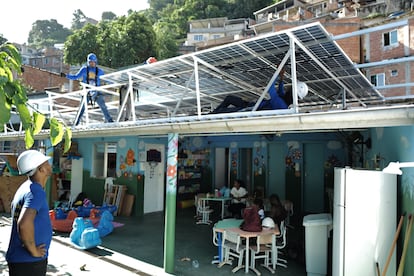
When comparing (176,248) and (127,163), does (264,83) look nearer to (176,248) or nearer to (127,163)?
(176,248)

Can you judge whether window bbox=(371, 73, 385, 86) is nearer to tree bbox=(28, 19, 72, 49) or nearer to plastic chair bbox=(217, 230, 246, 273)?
plastic chair bbox=(217, 230, 246, 273)

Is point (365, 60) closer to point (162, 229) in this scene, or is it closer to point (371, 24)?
point (371, 24)

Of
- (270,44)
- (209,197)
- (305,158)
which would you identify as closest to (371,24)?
(305,158)

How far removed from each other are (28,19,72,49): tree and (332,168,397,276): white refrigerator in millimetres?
83452

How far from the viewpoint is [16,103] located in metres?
1.91

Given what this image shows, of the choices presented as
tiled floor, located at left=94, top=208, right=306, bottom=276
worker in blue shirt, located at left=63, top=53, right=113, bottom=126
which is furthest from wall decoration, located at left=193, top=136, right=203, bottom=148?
worker in blue shirt, located at left=63, top=53, right=113, bottom=126

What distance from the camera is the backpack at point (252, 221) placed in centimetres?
547

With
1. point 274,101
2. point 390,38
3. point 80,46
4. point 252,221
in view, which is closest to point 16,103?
point 274,101

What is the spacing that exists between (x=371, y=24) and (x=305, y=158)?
2407 centimetres

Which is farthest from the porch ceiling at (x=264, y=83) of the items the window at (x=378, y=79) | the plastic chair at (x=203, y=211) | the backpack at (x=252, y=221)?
the window at (x=378, y=79)

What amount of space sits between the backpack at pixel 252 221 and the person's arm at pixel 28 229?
3591 millimetres

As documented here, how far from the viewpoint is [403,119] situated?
11.0 ft

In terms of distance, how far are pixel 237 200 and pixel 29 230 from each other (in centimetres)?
692

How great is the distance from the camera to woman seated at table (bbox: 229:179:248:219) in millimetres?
8727
